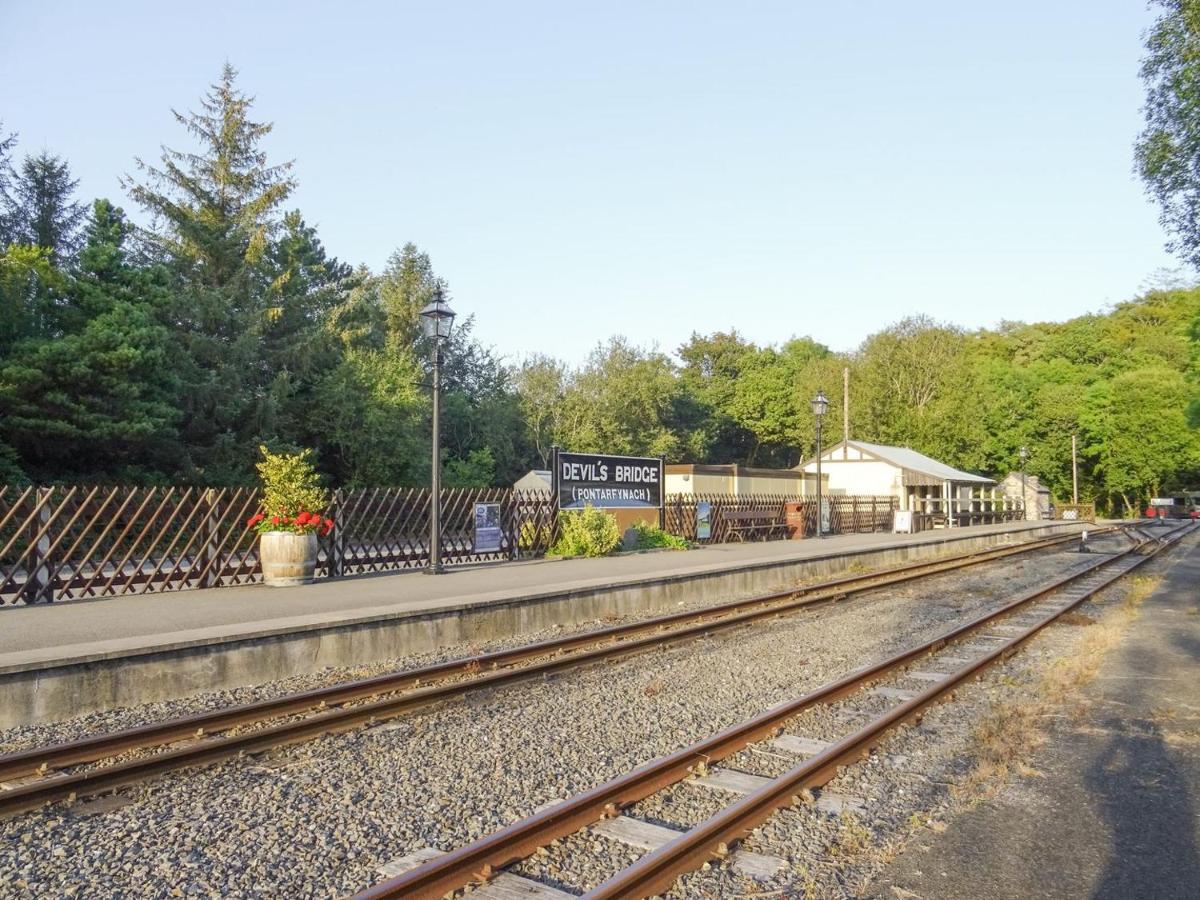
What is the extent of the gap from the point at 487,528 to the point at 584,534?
262 cm

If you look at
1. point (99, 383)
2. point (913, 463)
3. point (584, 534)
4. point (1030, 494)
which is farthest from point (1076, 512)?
point (99, 383)

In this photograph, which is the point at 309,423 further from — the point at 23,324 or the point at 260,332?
the point at 23,324

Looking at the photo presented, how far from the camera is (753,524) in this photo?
28703 mm

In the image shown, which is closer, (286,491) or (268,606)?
(268,606)

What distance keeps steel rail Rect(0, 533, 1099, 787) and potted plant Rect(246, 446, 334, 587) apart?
526 centimetres

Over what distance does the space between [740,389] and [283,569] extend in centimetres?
5993

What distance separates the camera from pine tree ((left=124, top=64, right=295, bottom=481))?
95.1ft

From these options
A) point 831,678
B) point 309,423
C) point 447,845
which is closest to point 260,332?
point 309,423

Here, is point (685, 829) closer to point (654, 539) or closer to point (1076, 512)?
point (654, 539)

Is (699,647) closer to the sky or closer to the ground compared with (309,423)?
closer to the ground

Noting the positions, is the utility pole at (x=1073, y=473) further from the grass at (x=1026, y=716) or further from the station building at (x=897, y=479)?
the grass at (x=1026, y=716)

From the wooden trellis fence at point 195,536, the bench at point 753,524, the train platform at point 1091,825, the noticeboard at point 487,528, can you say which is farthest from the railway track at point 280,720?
the bench at point 753,524

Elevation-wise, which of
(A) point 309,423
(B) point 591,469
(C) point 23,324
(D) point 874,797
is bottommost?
(D) point 874,797

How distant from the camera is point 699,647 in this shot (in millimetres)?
10961
